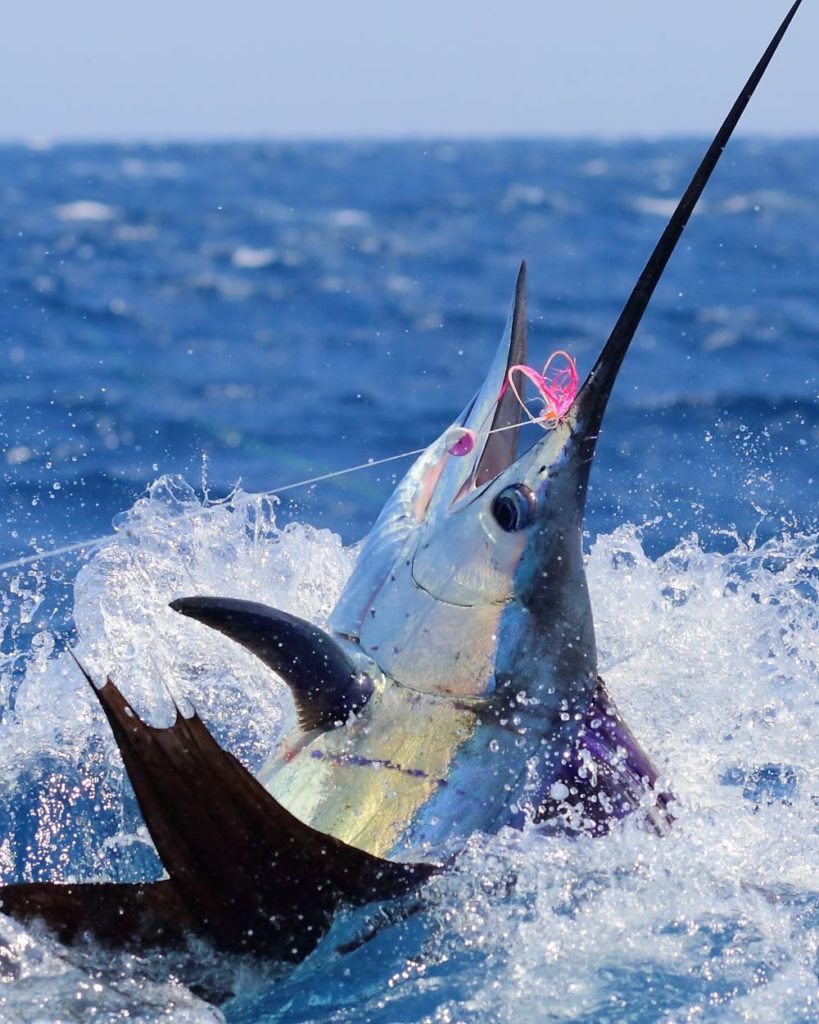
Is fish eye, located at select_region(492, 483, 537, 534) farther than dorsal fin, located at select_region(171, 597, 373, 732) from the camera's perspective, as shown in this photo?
Yes

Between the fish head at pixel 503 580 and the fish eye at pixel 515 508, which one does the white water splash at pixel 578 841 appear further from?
the fish eye at pixel 515 508

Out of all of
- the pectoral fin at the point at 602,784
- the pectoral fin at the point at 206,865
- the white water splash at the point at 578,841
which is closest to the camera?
the pectoral fin at the point at 206,865

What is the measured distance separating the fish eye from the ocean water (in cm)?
72

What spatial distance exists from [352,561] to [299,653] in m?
1.80

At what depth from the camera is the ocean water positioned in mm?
3301

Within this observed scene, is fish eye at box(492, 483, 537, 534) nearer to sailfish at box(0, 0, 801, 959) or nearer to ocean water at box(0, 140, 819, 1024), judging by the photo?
sailfish at box(0, 0, 801, 959)

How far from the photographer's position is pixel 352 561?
17.3 feet

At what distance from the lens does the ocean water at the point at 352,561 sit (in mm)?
3301

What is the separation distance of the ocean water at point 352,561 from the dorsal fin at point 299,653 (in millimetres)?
354

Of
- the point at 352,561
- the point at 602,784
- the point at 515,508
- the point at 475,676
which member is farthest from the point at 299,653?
the point at 352,561

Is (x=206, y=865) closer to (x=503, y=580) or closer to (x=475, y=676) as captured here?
(x=475, y=676)

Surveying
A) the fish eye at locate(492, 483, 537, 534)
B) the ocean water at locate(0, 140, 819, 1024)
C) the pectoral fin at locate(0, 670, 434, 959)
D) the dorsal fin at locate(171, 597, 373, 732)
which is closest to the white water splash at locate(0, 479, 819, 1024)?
the ocean water at locate(0, 140, 819, 1024)

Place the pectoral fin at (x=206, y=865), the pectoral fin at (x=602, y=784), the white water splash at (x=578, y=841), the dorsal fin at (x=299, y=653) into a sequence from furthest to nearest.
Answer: the pectoral fin at (x=602, y=784) < the dorsal fin at (x=299, y=653) < the white water splash at (x=578, y=841) < the pectoral fin at (x=206, y=865)

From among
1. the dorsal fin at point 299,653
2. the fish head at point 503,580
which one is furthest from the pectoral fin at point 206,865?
the fish head at point 503,580
